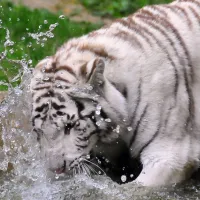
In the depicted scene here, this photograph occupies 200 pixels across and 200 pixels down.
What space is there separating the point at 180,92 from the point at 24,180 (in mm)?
849

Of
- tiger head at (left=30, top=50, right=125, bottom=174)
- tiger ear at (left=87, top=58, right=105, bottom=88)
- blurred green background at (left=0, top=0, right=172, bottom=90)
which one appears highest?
tiger ear at (left=87, top=58, right=105, bottom=88)

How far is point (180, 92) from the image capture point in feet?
11.1

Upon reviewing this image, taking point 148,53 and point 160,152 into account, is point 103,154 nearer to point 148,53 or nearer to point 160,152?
point 160,152

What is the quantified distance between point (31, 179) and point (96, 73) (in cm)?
67

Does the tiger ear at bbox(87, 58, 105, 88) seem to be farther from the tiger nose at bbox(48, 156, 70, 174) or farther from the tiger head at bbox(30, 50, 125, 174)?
the tiger nose at bbox(48, 156, 70, 174)

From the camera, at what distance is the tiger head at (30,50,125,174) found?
3.22 m

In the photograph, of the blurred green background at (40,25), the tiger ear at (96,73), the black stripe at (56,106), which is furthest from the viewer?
the blurred green background at (40,25)

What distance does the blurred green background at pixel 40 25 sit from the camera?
216 inches

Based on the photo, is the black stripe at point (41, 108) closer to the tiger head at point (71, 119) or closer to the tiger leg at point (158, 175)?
the tiger head at point (71, 119)

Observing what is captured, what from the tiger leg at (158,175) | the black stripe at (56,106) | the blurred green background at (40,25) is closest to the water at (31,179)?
the tiger leg at (158,175)

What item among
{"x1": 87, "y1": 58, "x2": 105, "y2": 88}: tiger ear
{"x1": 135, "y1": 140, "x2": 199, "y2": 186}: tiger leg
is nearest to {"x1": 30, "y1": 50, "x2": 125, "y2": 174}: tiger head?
{"x1": 87, "y1": 58, "x2": 105, "y2": 88}: tiger ear

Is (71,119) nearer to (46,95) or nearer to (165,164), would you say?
(46,95)

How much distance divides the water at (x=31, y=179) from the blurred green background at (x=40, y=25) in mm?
1280

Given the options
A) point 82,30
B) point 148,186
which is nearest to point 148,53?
point 148,186
